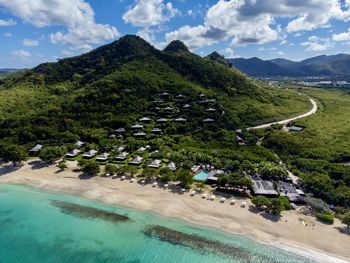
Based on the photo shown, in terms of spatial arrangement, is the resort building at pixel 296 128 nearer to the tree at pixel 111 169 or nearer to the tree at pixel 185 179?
the tree at pixel 185 179

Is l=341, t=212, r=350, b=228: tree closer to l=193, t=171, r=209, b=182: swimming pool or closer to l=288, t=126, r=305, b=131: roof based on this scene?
l=193, t=171, r=209, b=182: swimming pool

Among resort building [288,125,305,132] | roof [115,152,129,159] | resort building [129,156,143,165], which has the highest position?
roof [115,152,129,159]

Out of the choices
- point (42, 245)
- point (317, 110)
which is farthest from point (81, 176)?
point (317, 110)

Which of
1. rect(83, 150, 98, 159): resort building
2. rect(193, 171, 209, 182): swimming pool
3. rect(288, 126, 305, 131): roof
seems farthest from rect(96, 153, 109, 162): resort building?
rect(288, 126, 305, 131): roof

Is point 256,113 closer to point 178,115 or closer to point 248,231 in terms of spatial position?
point 178,115

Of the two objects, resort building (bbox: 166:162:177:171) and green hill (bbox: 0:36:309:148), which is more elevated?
green hill (bbox: 0:36:309:148)

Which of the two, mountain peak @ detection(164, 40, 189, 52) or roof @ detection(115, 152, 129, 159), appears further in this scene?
mountain peak @ detection(164, 40, 189, 52)
